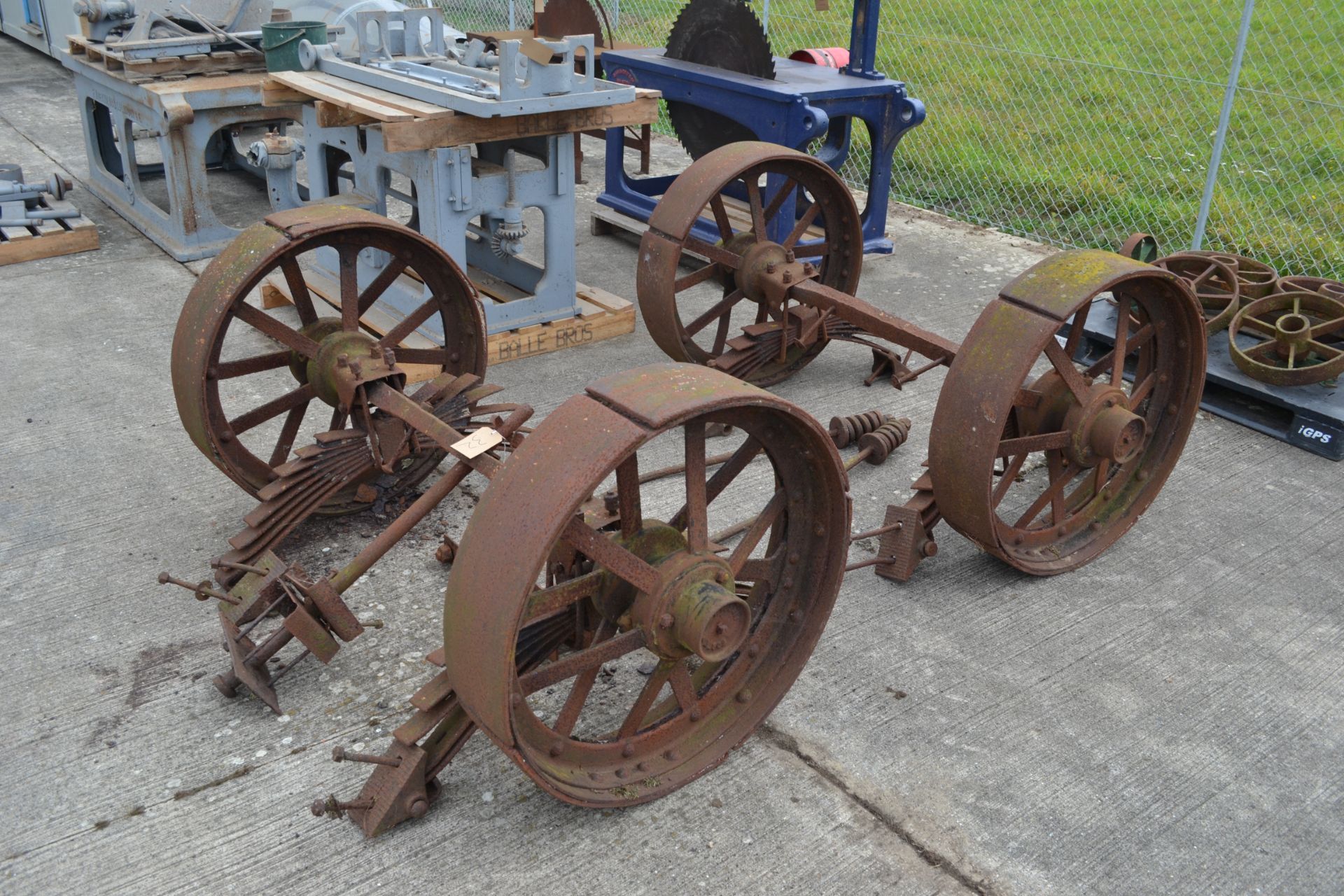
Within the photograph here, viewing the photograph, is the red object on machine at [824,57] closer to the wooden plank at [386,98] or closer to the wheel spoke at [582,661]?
the wooden plank at [386,98]

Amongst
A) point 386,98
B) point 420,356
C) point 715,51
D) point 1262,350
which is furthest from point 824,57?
point 420,356

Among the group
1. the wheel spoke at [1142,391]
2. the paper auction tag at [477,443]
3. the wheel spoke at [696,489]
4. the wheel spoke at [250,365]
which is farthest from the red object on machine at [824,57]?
the wheel spoke at [696,489]

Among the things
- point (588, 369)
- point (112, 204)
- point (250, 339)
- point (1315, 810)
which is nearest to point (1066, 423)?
point (1315, 810)

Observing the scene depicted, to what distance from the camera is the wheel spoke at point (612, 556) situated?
229cm

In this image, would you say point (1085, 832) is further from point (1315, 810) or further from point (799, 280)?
point (799, 280)

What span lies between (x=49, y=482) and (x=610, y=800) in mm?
2354

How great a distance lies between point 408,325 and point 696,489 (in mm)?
1536

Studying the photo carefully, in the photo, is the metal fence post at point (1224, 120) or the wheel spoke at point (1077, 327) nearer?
the wheel spoke at point (1077, 327)

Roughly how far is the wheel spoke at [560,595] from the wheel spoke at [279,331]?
1319 mm

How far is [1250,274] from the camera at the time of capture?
4.66 meters

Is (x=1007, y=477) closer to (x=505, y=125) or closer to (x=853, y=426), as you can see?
(x=853, y=426)

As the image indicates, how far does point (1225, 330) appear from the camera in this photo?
4.57 metres

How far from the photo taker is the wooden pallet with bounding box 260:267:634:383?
461cm

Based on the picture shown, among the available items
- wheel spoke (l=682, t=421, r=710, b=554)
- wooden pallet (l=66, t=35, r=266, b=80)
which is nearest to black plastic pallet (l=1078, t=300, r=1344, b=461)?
wheel spoke (l=682, t=421, r=710, b=554)
